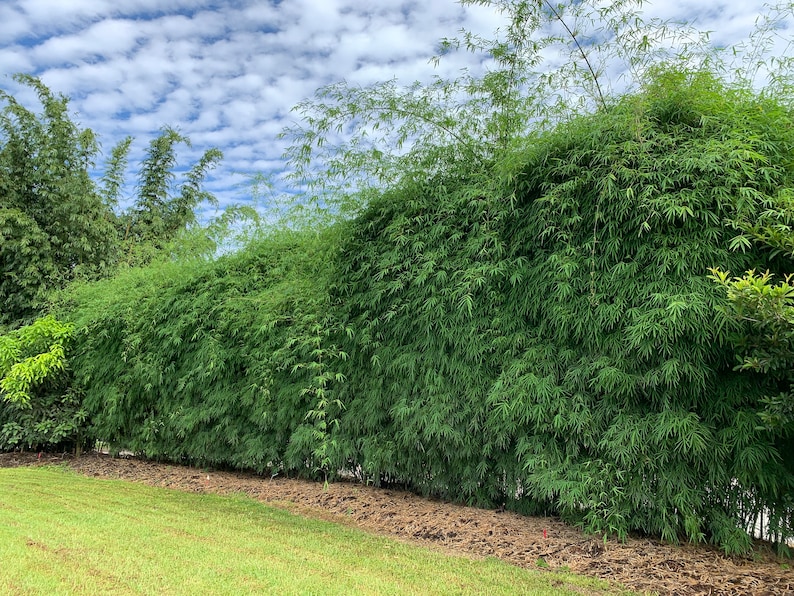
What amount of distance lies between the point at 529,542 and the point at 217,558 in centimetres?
198

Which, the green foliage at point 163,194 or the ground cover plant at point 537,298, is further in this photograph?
the green foliage at point 163,194

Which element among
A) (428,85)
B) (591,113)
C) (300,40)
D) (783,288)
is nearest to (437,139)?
(428,85)

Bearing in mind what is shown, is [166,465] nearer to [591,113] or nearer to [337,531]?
[337,531]

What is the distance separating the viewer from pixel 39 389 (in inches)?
286

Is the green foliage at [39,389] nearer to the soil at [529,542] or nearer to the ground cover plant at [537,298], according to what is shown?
the ground cover plant at [537,298]

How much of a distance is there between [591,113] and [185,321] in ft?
15.5

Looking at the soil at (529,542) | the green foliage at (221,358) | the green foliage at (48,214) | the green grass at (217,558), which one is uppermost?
the green foliage at (48,214)

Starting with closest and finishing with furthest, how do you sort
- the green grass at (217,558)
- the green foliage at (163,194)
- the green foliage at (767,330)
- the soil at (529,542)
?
the green foliage at (767,330) → the green grass at (217,558) → the soil at (529,542) → the green foliage at (163,194)

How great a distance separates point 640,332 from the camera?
305 centimetres

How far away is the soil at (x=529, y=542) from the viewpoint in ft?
9.12

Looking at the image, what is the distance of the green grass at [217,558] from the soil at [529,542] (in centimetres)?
19

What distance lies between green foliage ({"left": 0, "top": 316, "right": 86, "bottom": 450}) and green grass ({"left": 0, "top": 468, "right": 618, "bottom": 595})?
2799 millimetres

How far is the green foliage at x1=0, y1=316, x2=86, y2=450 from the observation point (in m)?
6.66

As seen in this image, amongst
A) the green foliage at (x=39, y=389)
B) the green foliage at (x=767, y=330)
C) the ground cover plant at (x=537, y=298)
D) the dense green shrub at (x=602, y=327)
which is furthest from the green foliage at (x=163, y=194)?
the green foliage at (x=767, y=330)
